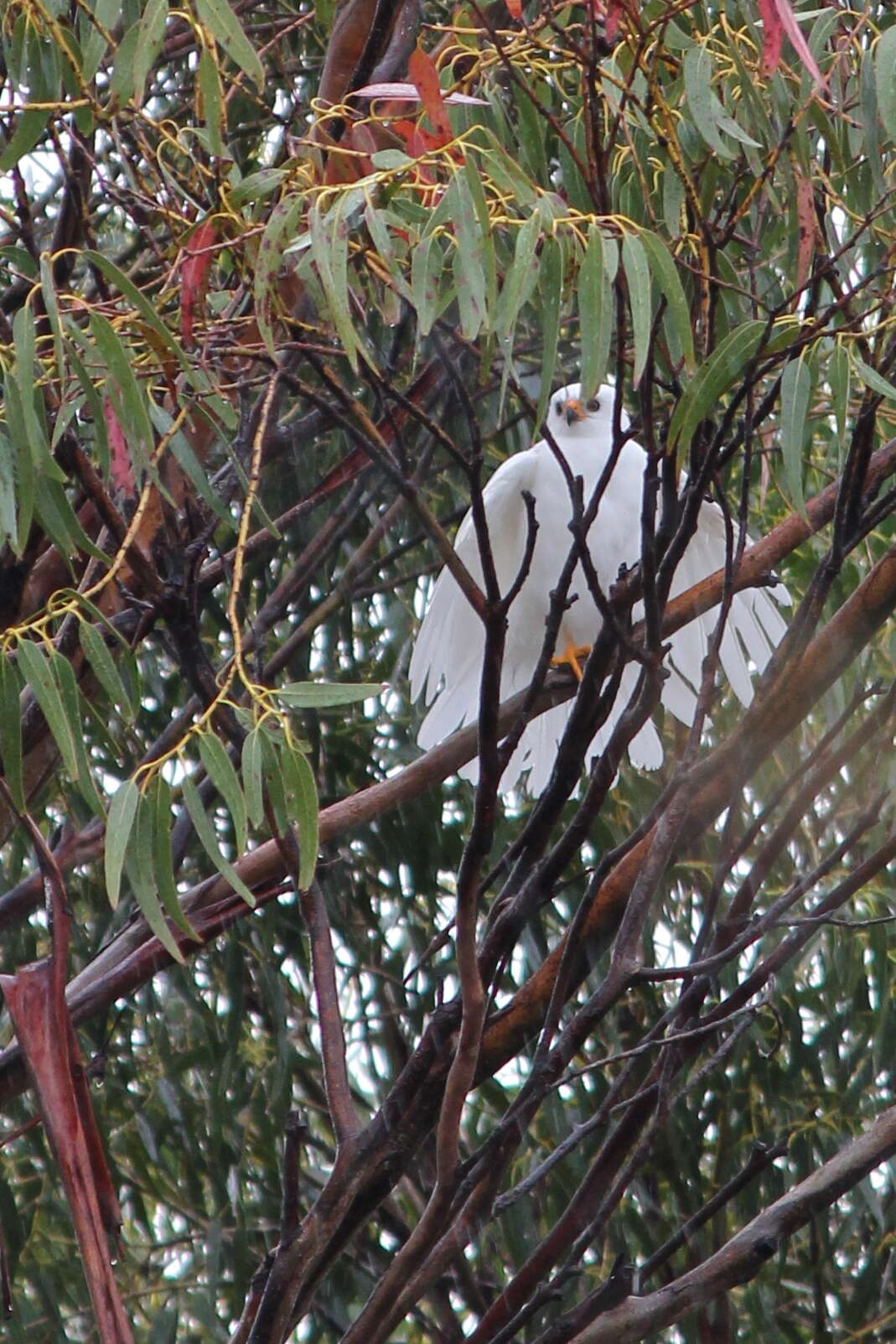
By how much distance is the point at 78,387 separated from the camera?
1461 mm

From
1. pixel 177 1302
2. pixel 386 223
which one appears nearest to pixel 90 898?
pixel 177 1302

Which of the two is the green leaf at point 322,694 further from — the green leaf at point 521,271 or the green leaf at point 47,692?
the green leaf at point 521,271

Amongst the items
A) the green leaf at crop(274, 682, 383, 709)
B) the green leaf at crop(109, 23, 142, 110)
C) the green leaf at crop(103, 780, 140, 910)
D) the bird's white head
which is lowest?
the green leaf at crop(103, 780, 140, 910)

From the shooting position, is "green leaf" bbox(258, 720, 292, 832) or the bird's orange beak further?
the bird's orange beak

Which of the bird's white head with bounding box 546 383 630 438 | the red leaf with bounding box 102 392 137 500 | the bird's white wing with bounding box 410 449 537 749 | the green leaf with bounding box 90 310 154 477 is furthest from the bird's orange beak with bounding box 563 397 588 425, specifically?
the green leaf with bounding box 90 310 154 477

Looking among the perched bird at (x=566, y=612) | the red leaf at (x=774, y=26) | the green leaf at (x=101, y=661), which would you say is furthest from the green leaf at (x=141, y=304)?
the perched bird at (x=566, y=612)

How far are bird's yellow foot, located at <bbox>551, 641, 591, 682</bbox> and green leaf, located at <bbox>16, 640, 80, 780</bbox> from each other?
115 centimetres

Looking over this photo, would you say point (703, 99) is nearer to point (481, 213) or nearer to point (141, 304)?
point (481, 213)

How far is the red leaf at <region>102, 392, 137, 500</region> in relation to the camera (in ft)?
4.64

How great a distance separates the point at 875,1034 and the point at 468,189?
1.76 metres

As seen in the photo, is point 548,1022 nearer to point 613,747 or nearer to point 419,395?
point 613,747

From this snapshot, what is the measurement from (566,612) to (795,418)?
1.03m

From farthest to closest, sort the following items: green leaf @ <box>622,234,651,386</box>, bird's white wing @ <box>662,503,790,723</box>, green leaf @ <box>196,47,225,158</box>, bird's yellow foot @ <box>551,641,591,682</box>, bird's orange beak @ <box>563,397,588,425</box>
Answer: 1. bird's orange beak @ <box>563,397,588,425</box>
2. bird's yellow foot @ <box>551,641,591,682</box>
3. bird's white wing @ <box>662,503,790,723</box>
4. green leaf @ <box>196,47,225,158</box>
5. green leaf @ <box>622,234,651,386</box>

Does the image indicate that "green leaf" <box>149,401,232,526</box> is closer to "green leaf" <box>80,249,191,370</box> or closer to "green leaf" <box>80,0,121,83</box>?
"green leaf" <box>80,249,191,370</box>
